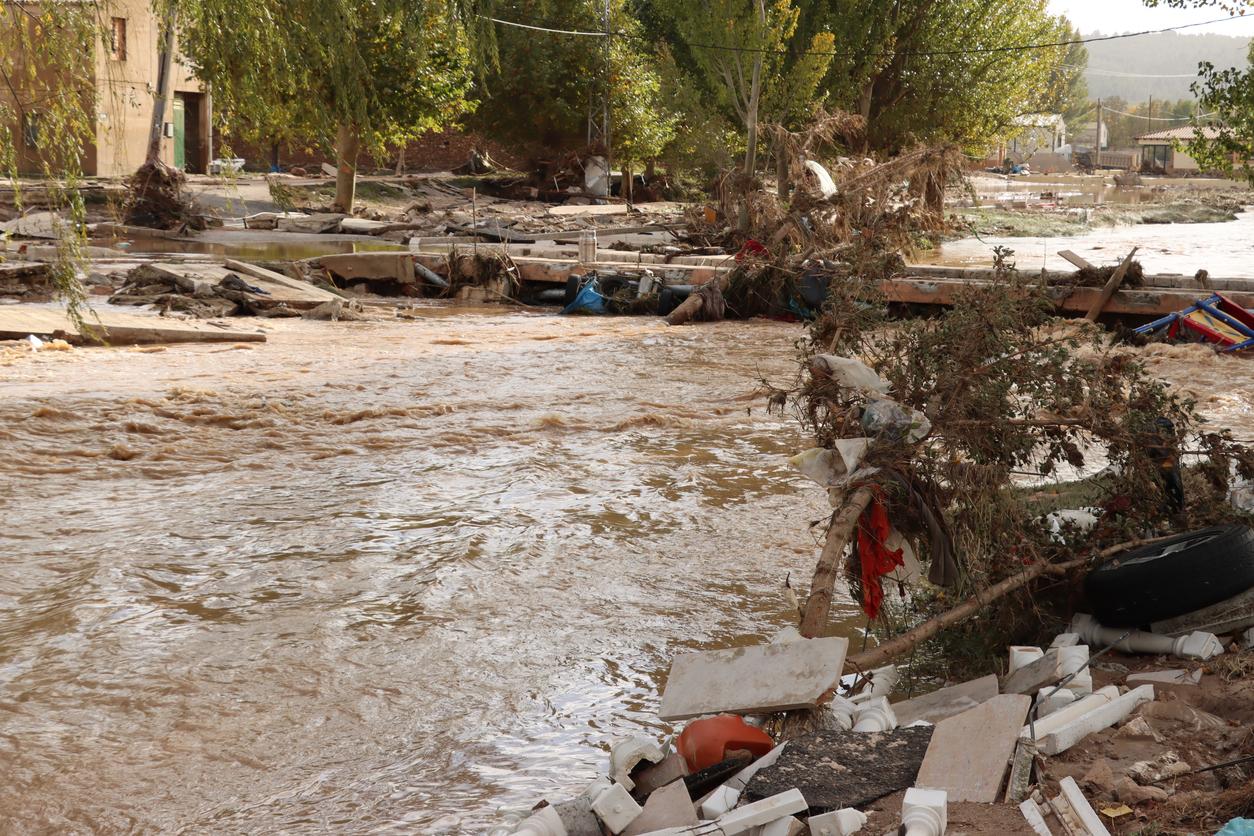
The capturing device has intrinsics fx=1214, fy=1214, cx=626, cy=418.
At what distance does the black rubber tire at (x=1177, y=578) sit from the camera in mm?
4996

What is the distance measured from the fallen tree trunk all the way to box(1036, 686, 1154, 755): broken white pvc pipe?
2.34 ft

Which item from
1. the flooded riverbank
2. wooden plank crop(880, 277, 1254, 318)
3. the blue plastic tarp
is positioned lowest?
the blue plastic tarp

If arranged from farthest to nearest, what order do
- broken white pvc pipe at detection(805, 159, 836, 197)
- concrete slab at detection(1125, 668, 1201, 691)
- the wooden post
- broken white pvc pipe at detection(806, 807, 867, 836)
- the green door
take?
the green door
broken white pvc pipe at detection(805, 159, 836, 197)
the wooden post
concrete slab at detection(1125, 668, 1201, 691)
broken white pvc pipe at detection(806, 807, 867, 836)

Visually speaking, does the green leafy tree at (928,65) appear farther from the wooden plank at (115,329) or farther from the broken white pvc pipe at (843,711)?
the broken white pvc pipe at (843,711)

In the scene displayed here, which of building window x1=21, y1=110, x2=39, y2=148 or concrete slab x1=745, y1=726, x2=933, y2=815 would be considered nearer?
concrete slab x1=745, y1=726, x2=933, y2=815

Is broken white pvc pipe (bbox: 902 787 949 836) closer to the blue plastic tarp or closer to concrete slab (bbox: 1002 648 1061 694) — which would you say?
concrete slab (bbox: 1002 648 1061 694)

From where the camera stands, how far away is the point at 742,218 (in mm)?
22094

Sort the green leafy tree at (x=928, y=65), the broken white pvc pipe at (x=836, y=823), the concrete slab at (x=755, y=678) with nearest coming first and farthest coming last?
the broken white pvc pipe at (x=836, y=823) → the concrete slab at (x=755, y=678) → the green leafy tree at (x=928, y=65)

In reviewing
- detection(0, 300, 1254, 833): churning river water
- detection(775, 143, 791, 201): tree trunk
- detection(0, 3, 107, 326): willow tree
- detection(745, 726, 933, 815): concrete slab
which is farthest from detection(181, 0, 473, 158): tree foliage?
detection(775, 143, 791, 201): tree trunk

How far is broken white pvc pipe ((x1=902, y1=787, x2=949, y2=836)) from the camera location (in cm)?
341

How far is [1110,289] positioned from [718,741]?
14.5 metres

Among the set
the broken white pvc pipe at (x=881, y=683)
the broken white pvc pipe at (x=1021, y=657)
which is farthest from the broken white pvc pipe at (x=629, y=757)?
the broken white pvc pipe at (x=1021, y=657)

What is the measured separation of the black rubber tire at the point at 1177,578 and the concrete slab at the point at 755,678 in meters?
1.45

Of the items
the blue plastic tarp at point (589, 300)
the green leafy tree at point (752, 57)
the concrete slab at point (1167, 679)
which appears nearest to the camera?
the concrete slab at point (1167, 679)
